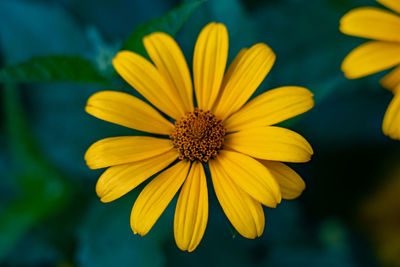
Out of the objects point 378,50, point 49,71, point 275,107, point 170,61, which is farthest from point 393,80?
point 49,71

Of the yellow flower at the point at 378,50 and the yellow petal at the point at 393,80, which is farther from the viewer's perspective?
the yellow petal at the point at 393,80

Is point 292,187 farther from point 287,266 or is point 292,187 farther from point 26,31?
point 26,31

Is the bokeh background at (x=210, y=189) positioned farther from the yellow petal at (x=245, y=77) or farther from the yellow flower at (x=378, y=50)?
the yellow flower at (x=378, y=50)

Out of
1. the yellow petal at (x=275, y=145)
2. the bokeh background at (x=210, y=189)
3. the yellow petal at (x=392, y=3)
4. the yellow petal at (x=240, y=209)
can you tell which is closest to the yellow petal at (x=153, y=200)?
the yellow petal at (x=240, y=209)

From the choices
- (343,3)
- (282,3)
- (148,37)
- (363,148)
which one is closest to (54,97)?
(148,37)

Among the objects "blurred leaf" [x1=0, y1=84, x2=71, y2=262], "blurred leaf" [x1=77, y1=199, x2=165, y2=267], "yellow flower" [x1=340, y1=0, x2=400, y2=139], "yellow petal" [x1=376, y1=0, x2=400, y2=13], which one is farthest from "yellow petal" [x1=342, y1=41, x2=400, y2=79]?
"blurred leaf" [x1=0, y1=84, x2=71, y2=262]
